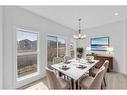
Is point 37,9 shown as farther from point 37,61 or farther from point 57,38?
point 57,38

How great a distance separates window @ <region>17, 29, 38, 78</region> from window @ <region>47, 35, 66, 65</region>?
0.85 m

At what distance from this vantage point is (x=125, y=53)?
496cm

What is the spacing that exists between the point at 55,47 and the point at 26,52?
6.62 ft

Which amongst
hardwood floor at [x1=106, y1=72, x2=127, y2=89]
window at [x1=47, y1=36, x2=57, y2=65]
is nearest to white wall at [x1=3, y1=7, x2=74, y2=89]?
window at [x1=47, y1=36, x2=57, y2=65]

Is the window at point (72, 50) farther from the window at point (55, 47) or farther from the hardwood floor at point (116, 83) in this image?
the hardwood floor at point (116, 83)

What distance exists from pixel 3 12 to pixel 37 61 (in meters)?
2.12

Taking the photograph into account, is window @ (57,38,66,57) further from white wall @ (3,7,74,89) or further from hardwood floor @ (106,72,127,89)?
hardwood floor @ (106,72,127,89)

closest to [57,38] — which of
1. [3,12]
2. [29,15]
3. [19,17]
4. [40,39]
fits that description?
[40,39]

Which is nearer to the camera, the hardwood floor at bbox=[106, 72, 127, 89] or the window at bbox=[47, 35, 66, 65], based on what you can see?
the hardwood floor at bbox=[106, 72, 127, 89]

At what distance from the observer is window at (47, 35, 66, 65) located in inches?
198

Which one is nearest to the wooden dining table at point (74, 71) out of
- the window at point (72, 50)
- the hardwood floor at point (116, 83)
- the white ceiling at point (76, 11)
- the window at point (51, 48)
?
the hardwood floor at point (116, 83)

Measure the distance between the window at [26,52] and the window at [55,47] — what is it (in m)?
0.85

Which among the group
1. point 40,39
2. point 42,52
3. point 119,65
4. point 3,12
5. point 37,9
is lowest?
point 119,65

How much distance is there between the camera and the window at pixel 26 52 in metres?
3.60
